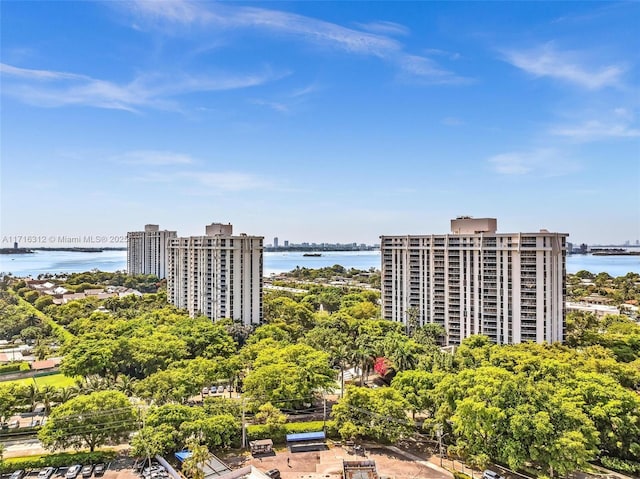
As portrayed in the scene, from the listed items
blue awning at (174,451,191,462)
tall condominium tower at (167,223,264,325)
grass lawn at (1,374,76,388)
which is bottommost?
grass lawn at (1,374,76,388)

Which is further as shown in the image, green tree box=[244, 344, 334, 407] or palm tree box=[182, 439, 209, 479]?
green tree box=[244, 344, 334, 407]

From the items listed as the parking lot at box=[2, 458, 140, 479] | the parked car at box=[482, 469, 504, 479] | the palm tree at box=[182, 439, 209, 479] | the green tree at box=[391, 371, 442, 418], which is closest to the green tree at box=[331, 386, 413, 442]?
the green tree at box=[391, 371, 442, 418]

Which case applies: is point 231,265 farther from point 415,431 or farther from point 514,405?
point 514,405

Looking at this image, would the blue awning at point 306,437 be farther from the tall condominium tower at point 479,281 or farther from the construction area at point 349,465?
the tall condominium tower at point 479,281

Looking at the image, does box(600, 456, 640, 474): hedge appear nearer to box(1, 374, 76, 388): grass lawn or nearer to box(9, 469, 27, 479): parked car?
box(9, 469, 27, 479): parked car

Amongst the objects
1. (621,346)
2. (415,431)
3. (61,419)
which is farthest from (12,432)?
(621,346)
